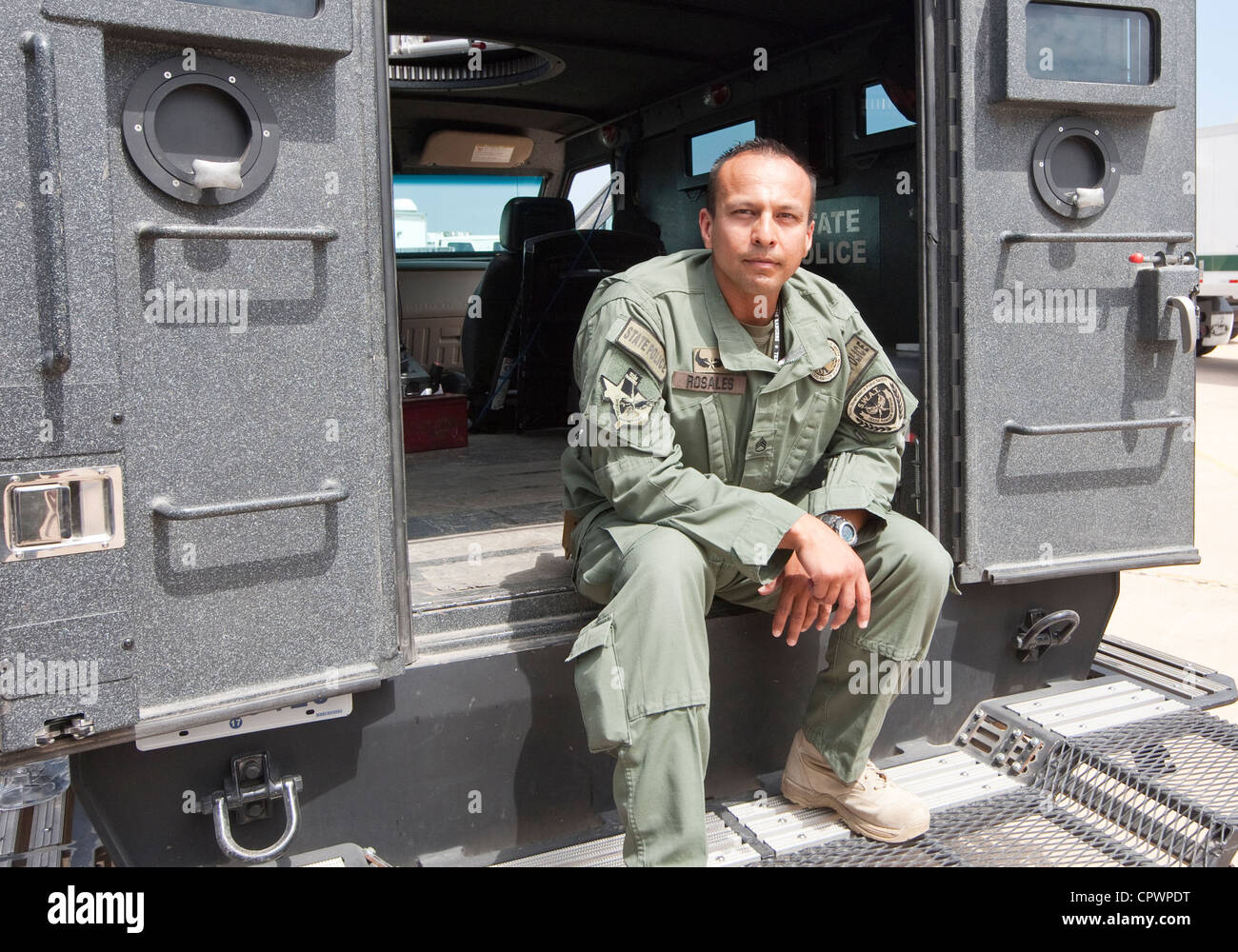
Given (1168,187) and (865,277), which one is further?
(865,277)

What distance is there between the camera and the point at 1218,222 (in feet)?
44.7

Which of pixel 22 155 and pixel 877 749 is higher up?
pixel 22 155

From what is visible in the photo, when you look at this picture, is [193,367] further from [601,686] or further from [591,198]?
[591,198]

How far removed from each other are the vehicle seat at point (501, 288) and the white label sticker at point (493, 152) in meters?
0.34

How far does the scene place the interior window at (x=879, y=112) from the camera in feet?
13.0

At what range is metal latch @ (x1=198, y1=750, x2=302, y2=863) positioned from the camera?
6.71ft

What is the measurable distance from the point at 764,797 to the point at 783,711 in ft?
0.79

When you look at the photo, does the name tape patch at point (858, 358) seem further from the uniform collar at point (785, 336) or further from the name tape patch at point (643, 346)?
the name tape patch at point (643, 346)

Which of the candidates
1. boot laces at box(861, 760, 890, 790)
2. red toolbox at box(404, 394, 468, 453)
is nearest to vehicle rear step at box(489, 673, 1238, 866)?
boot laces at box(861, 760, 890, 790)

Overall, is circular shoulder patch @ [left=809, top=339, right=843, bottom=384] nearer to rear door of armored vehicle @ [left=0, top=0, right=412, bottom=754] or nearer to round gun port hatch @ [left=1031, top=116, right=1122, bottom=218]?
round gun port hatch @ [left=1031, top=116, right=1122, bottom=218]

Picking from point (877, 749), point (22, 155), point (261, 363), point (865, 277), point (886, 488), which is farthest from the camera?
point (865, 277)

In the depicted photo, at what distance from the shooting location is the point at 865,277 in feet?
13.8
